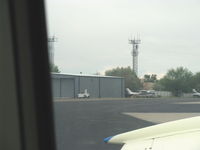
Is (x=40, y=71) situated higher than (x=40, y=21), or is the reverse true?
(x=40, y=21)

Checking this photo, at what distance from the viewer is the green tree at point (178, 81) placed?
78.6 metres

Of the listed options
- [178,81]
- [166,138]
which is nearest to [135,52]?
[178,81]

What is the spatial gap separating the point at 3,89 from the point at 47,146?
61 cm

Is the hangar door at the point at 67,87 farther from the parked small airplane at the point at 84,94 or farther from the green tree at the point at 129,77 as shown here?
the green tree at the point at 129,77

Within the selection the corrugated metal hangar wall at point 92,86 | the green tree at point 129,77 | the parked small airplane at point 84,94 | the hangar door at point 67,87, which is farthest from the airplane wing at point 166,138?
the green tree at point 129,77

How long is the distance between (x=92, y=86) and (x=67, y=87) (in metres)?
8.55

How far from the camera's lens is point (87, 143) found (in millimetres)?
9602

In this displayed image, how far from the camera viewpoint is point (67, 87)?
199 feet

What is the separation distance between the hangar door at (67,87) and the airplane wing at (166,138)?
52962mm

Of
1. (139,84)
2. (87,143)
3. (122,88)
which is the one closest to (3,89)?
(87,143)

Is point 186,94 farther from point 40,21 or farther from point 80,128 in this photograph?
point 40,21

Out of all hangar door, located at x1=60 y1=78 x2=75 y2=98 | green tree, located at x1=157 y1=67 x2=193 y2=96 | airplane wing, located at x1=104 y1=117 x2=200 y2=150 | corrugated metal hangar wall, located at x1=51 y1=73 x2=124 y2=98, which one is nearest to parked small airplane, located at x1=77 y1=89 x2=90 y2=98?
corrugated metal hangar wall, located at x1=51 y1=73 x2=124 y2=98

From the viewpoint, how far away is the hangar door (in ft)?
190

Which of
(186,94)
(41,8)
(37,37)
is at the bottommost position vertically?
(186,94)
